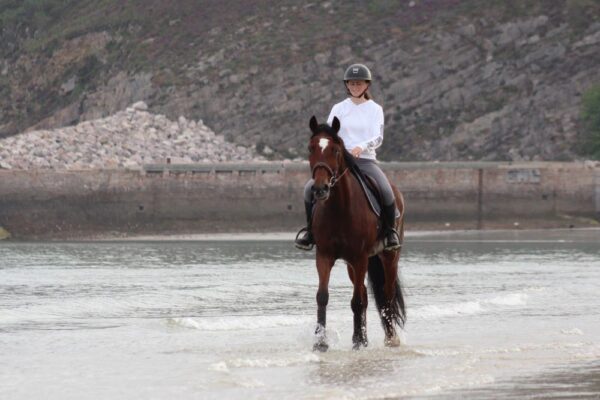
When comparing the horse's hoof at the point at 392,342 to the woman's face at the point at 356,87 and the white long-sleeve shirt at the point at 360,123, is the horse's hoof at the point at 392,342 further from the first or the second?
the woman's face at the point at 356,87

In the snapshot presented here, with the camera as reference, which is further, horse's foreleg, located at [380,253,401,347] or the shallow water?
horse's foreleg, located at [380,253,401,347]

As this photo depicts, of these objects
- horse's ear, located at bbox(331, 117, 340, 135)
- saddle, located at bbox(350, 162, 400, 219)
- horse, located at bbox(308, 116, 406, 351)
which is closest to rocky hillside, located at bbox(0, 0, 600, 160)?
saddle, located at bbox(350, 162, 400, 219)

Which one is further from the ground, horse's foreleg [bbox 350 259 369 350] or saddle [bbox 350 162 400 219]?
saddle [bbox 350 162 400 219]

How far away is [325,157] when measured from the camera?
14.1 metres

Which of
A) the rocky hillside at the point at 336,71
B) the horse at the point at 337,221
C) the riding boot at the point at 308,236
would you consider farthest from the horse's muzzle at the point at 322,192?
the rocky hillside at the point at 336,71

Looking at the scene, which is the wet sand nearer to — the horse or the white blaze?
the horse

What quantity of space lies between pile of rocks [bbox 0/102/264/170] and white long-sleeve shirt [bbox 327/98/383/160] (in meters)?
48.0

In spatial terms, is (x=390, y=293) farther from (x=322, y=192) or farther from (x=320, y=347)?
(x=322, y=192)

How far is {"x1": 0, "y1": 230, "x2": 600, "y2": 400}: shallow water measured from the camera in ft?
40.6

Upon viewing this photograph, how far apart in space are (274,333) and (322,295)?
246 centimetres

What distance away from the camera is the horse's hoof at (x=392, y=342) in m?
15.4

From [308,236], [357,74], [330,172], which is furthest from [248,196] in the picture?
[330,172]

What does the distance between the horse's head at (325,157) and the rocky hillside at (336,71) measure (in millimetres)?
60653

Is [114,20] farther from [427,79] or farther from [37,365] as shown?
[37,365]
